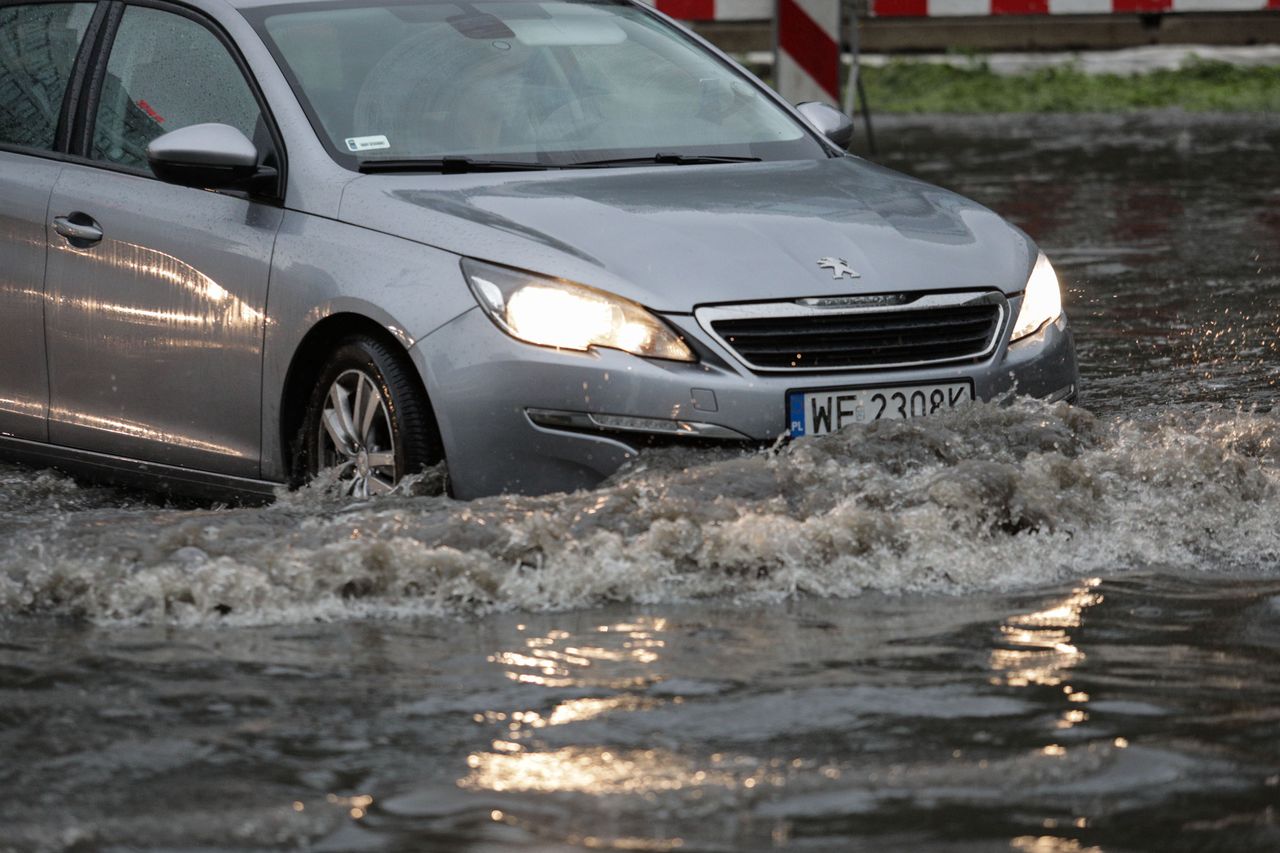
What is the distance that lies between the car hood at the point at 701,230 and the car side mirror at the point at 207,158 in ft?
0.91

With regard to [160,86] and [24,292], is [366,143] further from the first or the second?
[24,292]

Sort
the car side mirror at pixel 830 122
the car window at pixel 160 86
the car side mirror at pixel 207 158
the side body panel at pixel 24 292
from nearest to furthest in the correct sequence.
Answer: the car side mirror at pixel 207 158 → the car window at pixel 160 86 → the side body panel at pixel 24 292 → the car side mirror at pixel 830 122

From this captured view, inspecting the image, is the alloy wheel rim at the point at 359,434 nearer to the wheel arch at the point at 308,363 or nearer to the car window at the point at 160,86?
the wheel arch at the point at 308,363

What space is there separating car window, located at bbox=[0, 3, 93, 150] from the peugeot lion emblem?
8.05ft

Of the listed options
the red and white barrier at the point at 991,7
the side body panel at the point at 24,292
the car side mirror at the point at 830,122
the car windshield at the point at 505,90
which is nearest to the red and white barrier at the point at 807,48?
the red and white barrier at the point at 991,7

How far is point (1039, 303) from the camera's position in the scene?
6.57m

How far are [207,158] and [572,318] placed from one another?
3.72ft

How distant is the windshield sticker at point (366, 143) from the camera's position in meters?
6.64

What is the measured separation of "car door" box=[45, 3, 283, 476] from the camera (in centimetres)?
657

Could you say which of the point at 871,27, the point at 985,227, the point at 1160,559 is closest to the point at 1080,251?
the point at 985,227

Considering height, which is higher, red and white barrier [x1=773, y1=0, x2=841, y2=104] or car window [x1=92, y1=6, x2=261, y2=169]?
car window [x1=92, y1=6, x2=261, y2=169]

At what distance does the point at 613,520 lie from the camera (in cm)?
576

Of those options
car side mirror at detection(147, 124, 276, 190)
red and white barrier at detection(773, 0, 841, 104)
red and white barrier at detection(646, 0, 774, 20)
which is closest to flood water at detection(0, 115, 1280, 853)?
car side mirror at detection(147, 124, 276, 190)

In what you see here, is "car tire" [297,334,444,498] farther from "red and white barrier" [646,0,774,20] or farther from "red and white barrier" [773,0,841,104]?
"red and white barrier" [646,0,774,20]
